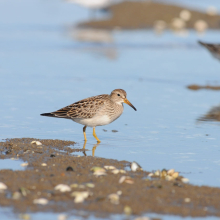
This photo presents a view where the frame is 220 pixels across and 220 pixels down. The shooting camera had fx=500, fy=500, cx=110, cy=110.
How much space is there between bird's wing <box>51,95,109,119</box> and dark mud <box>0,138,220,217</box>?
1878mm

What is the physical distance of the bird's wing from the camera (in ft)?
30.9

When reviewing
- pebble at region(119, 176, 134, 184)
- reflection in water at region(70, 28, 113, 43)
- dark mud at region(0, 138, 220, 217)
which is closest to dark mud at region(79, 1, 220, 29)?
reflection in water at region(70, 28, 113, 43)

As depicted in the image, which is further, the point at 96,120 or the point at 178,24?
the point at 178,24

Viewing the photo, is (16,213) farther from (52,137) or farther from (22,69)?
(22,69)

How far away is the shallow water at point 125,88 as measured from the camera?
8750 mm

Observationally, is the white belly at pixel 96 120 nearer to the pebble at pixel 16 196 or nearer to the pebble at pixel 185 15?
the pebble at pixel 16 196

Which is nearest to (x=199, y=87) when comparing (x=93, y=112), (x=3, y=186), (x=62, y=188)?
(x=93, y=112)

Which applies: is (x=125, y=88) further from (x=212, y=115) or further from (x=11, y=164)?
(x=11, y=164)

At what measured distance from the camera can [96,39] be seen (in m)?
23.3

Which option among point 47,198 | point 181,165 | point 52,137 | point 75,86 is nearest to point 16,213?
point 47,198

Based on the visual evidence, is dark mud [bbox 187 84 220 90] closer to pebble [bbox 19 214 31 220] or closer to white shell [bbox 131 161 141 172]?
white shell [bbox 131 161 141 172]

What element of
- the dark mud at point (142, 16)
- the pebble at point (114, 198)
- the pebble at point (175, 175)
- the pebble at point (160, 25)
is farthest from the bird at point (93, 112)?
the pebble at point (160, 25)

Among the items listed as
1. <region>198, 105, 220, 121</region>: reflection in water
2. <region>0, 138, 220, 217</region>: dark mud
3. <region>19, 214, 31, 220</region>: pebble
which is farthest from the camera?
<region>198, 105, 220, 121</region>: reflection in water

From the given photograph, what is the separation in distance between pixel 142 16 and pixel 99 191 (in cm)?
2282
